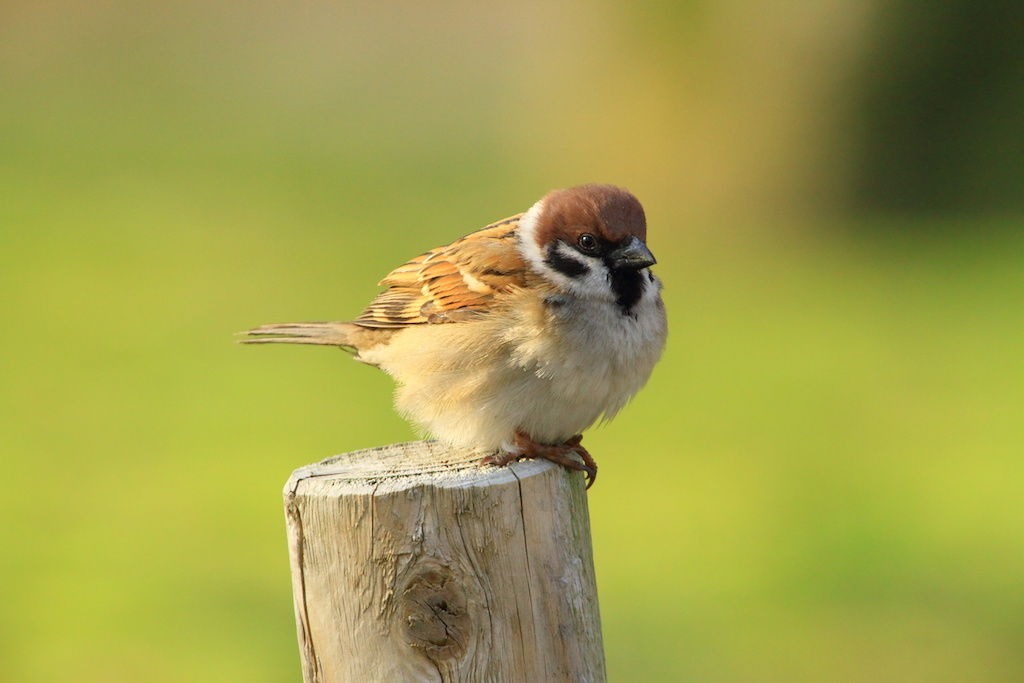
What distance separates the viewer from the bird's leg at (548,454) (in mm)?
2451

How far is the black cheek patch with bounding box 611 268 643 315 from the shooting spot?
2.90 meters

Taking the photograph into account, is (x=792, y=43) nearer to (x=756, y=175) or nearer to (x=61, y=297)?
(x=756, y=175)

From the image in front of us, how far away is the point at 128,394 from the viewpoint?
8.61 meters

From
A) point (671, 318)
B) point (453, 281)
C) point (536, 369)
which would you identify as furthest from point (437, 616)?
point (671, 318)

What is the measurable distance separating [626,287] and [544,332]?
0.26 meters

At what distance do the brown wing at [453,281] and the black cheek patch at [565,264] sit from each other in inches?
3.5

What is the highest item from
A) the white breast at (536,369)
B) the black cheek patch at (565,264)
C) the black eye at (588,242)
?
the black eye at (588,242)

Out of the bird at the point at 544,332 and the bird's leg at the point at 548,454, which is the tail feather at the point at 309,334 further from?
the bird's leg at the point at 548,454

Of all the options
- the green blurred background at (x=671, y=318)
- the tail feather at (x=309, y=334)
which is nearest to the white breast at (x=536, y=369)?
the tail feather at (x=309, y=334)

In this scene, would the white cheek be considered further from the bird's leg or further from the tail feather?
the tail feather

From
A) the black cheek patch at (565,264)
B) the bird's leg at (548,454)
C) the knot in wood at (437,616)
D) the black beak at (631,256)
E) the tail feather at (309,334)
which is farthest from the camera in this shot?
the tail feather at (309,334)

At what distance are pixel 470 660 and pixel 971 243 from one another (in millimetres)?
10710

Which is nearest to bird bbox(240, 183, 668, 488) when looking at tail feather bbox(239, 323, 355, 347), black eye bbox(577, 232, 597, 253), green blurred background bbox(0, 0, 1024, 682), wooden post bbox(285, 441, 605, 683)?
black eye bbox(577, 232, 597, 253)

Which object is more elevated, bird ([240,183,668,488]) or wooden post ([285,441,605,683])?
bird ([240,183,668,488])
